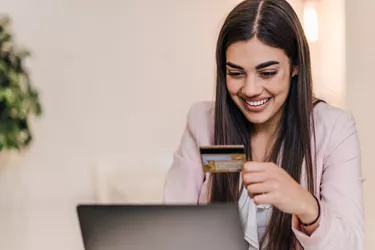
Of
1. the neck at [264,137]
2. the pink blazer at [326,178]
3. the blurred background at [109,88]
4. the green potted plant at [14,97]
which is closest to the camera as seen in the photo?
the pink blazer at [326,178]

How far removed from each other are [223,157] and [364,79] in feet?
3.66

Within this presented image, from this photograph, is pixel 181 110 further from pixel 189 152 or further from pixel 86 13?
pixel 189 152

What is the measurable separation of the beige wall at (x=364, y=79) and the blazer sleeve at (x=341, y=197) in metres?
0.71

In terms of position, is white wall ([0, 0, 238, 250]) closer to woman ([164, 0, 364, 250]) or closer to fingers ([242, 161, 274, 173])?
woman ([164, 0, 364, 250])

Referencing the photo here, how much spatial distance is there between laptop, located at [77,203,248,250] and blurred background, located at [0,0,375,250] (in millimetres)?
1305

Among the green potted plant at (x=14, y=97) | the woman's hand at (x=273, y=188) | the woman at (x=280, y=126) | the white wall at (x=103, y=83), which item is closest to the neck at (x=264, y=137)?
the woman at (x=280, y=126)

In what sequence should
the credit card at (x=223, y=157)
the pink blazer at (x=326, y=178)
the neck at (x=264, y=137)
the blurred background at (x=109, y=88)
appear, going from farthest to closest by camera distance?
the blurred background at (x=109, y=88)
the neck at (x=264, y=137)
the pink blazer at (x=326, y=178)
the credit card at (x=223, y=157)

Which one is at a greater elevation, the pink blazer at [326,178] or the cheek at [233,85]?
the cheek at [233,85]

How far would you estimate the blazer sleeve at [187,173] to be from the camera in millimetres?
1067

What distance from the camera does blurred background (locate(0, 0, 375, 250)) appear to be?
6.89ft

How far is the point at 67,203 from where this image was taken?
2221 mm

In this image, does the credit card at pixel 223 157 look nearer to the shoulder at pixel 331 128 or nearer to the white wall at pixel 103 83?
the shoulder at pixel 331 128

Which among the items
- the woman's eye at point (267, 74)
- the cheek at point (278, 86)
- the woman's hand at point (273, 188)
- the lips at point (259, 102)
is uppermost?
the woman's eye at point (267, 74)

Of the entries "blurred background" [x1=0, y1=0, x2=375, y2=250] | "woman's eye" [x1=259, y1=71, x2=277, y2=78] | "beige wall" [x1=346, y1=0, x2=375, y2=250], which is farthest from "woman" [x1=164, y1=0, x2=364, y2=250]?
"blurred background" [x1=0, y1=0, x2=375, y2=250]
